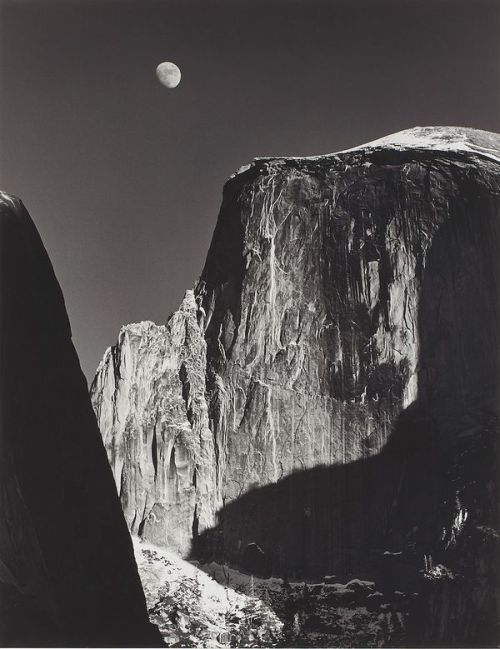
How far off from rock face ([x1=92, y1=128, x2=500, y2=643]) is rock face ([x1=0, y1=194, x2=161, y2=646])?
40.9m

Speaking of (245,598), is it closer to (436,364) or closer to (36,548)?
(436,364)

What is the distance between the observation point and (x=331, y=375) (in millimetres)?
63375

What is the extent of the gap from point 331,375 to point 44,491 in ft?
154

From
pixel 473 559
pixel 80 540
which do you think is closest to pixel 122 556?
pixel 80 540

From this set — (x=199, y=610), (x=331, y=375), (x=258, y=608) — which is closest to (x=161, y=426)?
(x=331, y=375)

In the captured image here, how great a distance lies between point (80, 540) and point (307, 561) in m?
44.4

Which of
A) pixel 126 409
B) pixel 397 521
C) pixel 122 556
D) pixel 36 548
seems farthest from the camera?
pixel 126 409

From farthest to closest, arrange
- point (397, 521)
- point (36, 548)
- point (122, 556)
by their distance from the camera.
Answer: point (397, 521) < point (122, 556) < point (36, 548)

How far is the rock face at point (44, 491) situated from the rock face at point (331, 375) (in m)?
40.9

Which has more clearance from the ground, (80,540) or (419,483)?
(419,483)

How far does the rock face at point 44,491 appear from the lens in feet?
55.9

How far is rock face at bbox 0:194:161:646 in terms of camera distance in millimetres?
17031

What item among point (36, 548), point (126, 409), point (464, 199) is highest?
point (464, 199)

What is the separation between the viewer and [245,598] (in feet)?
187
